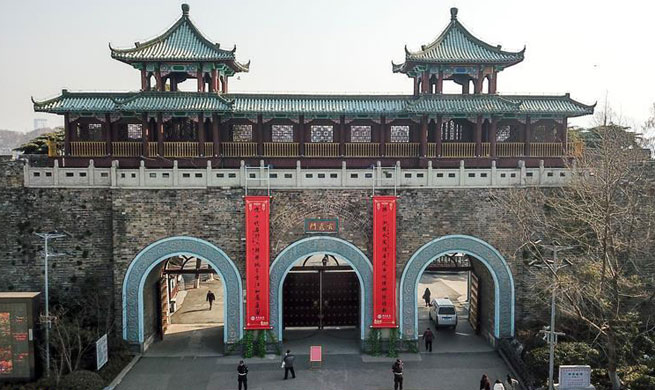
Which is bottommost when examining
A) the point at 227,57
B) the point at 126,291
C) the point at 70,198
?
the point at 126,291

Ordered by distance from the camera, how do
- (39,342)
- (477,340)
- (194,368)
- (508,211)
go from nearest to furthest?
1. (39,342)
2. (194,368)
3. (508,211)
4. (477,340)

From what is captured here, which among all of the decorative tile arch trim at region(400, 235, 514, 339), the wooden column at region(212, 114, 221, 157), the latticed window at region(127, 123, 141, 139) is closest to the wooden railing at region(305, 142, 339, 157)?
the wooden column at region(212, 114, 221, 157)

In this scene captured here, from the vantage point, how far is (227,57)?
22359mm

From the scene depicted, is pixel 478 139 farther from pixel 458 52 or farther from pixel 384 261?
pixel 384 261

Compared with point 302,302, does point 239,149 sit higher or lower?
higher

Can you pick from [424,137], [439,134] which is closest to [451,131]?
[439,134]

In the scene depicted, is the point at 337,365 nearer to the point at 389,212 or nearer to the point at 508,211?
the point at 389,212

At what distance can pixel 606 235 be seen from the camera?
49.7 ft

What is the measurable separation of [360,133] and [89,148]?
12.4 m

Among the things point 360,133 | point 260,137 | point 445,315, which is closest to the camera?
point 445,315

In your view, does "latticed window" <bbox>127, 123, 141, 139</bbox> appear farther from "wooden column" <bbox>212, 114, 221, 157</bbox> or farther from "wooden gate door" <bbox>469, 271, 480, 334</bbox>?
"wooden gate door" <bbox>469, 271, 480, 334</bbox>

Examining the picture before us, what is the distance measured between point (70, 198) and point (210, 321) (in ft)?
29.5

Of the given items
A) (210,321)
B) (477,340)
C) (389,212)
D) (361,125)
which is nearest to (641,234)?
(477,340)

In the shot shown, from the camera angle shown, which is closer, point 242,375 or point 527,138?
point 242,375
